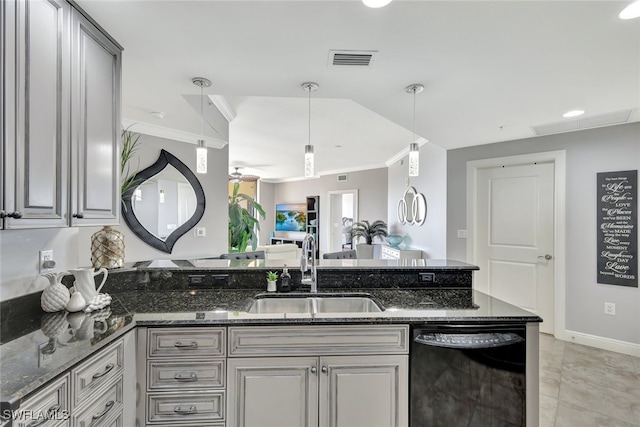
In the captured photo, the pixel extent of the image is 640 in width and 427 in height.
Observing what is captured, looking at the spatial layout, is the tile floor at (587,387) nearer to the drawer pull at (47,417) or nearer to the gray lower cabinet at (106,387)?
the gray lower cabinet at (106,387)

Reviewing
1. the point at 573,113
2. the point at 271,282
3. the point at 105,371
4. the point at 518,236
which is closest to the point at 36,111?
the point at 105,371

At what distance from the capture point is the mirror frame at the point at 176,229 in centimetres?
328

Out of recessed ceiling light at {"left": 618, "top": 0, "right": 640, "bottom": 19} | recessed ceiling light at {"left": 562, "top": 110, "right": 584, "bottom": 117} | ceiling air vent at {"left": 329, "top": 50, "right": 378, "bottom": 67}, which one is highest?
recessed ceiling light at {"left": 618, "top": 0, "right": 640, "bottom": 19}

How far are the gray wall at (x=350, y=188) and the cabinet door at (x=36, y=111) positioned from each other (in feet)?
20.9

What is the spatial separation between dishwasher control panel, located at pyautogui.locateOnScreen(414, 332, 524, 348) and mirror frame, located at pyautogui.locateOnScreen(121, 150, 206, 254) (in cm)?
301

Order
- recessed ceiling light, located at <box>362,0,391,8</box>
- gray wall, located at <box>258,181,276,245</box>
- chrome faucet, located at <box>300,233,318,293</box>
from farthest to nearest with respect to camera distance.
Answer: gray wall, located at <box>258,181,276,245</box>, chrome faucet, located at <box>300,233,318,293</box>, recessed ceiling light, located at <box>362,0,391,8</box>

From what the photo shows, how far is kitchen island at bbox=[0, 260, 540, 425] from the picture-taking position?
108cm

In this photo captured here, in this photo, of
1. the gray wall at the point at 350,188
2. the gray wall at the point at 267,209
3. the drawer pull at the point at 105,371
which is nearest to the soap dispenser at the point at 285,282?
the drawer pull at the point at 105,371

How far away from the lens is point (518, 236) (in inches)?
147

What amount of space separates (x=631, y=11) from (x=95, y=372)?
2853mm

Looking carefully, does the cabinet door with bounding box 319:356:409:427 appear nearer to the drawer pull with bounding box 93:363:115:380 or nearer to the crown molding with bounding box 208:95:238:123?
the drawer pull with bounding box 93:363:115:380

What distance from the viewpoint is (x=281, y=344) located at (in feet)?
4.81

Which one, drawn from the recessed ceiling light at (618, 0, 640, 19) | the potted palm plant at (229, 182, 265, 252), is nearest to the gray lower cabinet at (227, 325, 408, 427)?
the recessed ceiling light at (618, 0, 640, 19)

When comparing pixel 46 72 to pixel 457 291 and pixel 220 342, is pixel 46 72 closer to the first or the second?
pixel 220 342
